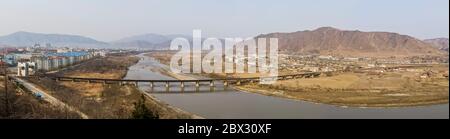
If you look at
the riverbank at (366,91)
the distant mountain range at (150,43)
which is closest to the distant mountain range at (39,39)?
the distant mountain range at (150,43)

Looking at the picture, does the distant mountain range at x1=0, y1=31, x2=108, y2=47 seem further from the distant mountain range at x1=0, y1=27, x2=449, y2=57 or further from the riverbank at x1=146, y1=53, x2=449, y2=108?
the riverbank at x1=146, y1=53, x2=449, y2=108

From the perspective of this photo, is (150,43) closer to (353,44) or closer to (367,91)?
(353,44)

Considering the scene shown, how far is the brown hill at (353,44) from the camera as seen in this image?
4414 cm

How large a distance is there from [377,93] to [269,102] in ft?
13.2

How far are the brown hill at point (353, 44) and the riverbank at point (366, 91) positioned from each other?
87.7 feet

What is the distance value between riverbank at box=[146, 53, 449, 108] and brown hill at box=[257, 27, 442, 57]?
87.7 ft

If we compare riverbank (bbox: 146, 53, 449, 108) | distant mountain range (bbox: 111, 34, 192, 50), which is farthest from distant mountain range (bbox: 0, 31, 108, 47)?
riverbank (bbox: 146, 53, 449, 108)

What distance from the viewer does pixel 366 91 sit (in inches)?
535

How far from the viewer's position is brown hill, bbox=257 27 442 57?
145ft

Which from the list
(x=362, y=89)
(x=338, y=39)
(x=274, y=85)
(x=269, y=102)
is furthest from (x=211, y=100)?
(x=338, y=39)

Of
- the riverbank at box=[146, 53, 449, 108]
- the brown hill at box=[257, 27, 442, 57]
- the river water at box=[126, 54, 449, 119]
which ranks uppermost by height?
the brown hill at box=[257, 27, 442, 57]

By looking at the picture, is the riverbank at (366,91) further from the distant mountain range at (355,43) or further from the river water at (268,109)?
the distant mountain range at (355,43)

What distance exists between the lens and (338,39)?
53.3 meters
